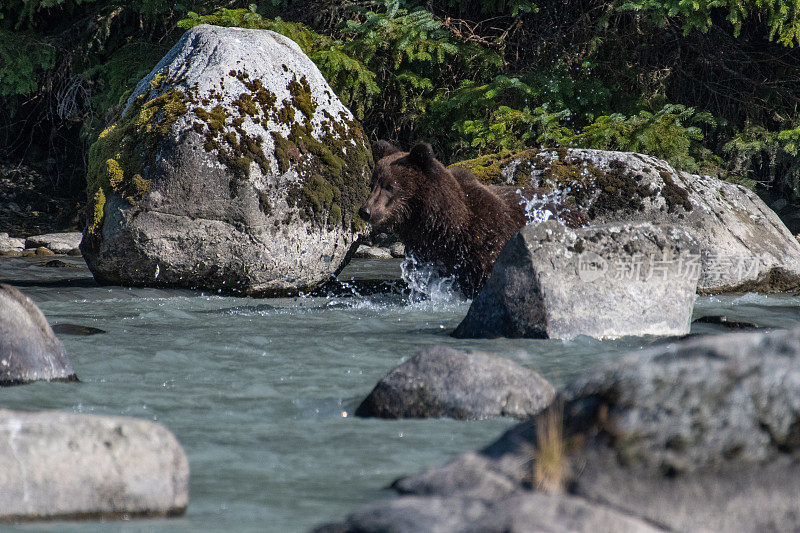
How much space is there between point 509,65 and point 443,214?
28.9 feet

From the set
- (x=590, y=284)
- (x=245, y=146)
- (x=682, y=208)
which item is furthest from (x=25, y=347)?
(x=682, y=208)

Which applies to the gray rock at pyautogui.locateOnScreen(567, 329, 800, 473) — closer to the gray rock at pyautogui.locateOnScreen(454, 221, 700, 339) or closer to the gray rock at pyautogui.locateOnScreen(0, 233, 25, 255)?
the gray rock at pyautogui.locateOnScreen(454, 221, 700, 339)

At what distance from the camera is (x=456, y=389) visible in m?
3.72

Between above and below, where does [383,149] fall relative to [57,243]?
above

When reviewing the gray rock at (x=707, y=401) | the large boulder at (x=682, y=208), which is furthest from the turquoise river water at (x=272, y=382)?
the large boulder at (x=682, y=208)

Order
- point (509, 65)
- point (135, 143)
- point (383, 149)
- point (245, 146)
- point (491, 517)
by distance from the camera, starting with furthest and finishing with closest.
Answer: point (509, 65) → point (383, 149) → point (135, 143) → point (245, 146) → point (491, 517)

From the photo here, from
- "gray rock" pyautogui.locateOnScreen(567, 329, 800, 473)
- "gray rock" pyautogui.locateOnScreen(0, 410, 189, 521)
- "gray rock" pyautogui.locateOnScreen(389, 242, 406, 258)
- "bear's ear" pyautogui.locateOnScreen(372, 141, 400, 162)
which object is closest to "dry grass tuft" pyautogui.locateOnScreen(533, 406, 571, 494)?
"gray rock" pyautogui.locateOnScreen(567, 329, 800, 473)

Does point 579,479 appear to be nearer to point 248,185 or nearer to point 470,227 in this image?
point 470,227

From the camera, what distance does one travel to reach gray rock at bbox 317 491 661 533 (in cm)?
190

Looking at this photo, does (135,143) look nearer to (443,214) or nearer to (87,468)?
(443,214)

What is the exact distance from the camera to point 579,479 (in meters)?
2.30

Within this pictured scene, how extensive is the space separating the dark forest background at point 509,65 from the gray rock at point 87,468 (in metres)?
10.6

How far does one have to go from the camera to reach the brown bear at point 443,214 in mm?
7910

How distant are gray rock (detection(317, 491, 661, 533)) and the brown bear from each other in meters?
5.80
